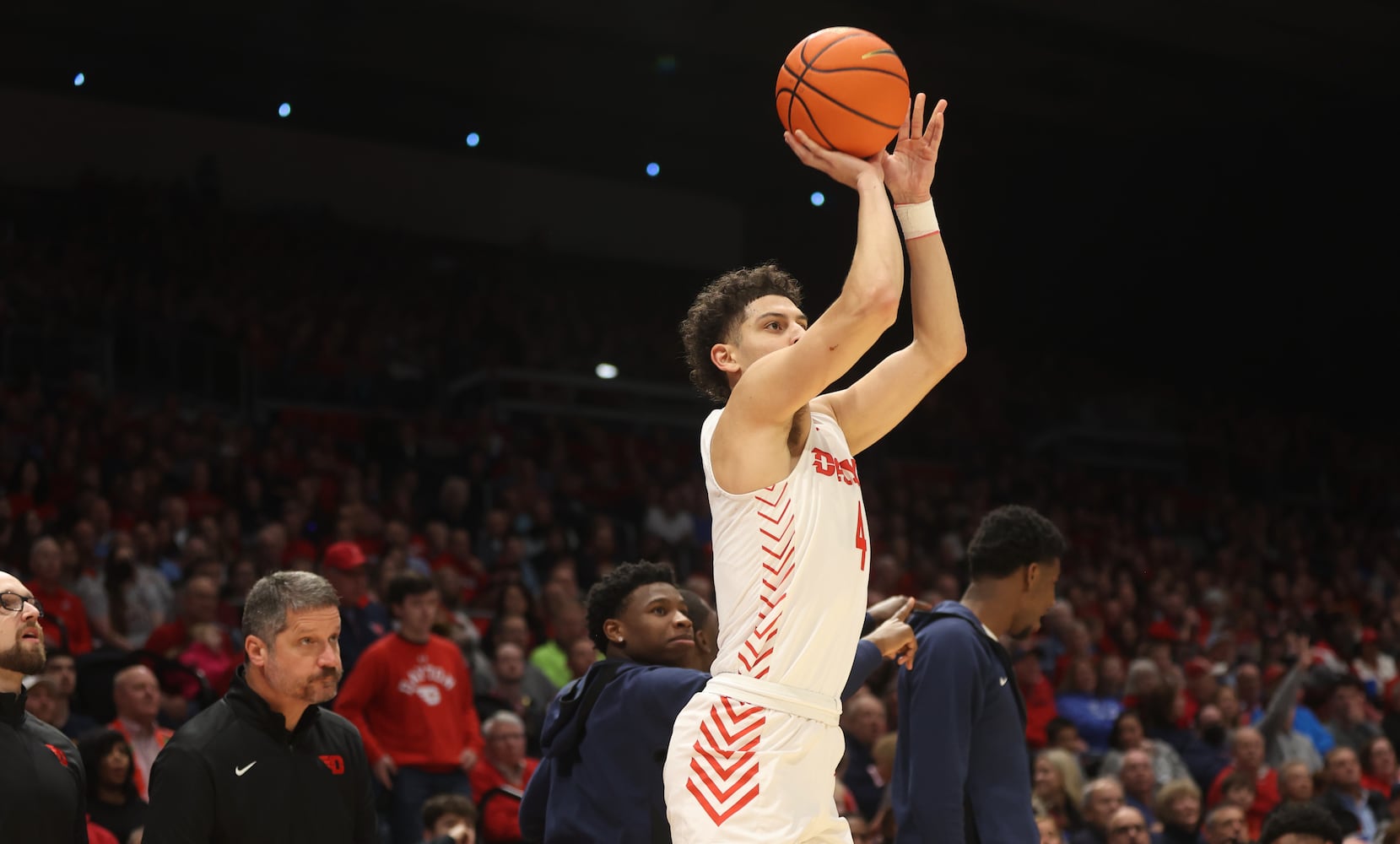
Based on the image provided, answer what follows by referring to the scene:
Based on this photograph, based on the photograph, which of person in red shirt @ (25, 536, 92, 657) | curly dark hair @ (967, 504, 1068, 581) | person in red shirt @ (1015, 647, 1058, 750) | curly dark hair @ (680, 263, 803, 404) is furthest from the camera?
person in red shirt @ (1015, 647, 1058, 750)

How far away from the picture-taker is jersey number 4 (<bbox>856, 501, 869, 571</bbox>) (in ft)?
10.00

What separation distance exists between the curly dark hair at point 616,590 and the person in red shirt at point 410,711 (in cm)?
303

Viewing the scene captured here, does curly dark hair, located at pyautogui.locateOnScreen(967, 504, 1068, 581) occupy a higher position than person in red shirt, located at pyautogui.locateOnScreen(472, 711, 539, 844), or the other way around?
curly dark hair, located at pyautogui.locateOnScreen(967, 504, 1068, 581)

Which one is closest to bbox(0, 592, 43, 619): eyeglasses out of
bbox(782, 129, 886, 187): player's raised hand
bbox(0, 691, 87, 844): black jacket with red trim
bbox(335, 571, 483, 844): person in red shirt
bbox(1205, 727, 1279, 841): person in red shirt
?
bbox(0, 691, 87, 844): black jacket with red trim

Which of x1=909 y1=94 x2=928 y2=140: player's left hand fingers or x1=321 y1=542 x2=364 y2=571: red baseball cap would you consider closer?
x1=909 y1=94 x2=928 y2=140: player's left hand fingers

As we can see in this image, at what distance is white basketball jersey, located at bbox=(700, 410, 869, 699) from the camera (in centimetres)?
293

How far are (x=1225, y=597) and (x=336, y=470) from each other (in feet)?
28.0

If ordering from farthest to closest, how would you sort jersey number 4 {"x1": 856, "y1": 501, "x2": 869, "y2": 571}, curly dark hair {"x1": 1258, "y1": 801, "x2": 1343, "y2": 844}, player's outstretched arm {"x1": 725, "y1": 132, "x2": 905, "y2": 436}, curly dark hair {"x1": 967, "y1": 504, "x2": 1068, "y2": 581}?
1. curly dark hair {"x1": 1258, "y1": 801, "x2": 1343, "y2": 844}
2. curly dark hair {"x1": 967, "y1": 504, "x2": 1068, "y2": 581}
3. jersey number 4 {"x1": 856, "y1": 501, "x2": 869, "y2": 571}
4. player's outstretched arm {"x1": 725, "y1": 132, "x2": 905, "y2": 436}

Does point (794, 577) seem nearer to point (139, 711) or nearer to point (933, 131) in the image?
point (933, 131)

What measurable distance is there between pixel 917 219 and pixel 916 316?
0.21 meters

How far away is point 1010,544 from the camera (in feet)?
14.5

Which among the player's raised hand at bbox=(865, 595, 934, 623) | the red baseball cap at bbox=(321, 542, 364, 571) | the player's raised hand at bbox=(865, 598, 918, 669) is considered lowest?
the player's raised hand at bbox=(865, 598, 918, 669)

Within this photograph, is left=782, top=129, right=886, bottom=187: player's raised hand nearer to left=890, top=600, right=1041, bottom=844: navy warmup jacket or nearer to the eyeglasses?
left=890, top=600, right=1041, bottom=844: navy warmup jacket

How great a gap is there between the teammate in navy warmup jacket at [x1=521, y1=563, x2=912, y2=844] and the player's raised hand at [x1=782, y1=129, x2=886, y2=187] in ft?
3.80
